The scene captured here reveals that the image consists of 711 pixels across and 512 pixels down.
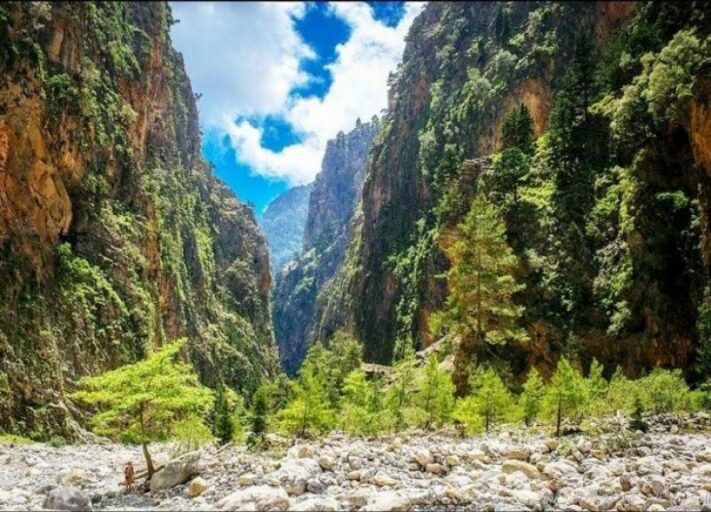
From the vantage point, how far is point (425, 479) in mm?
13477

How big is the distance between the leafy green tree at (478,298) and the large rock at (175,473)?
71.8ft

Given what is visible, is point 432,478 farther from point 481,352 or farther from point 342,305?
point 342,305

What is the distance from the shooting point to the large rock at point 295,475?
12.3m

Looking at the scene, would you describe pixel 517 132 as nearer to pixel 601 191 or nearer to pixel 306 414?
pixel 601 191

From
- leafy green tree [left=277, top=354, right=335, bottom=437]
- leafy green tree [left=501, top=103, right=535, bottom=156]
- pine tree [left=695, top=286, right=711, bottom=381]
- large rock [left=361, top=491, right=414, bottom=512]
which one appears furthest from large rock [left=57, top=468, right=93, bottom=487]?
leafy green tree [left=501, top=103, right=535, bottom=156]

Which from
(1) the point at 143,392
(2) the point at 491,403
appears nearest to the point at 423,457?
(1) the point at 143,392

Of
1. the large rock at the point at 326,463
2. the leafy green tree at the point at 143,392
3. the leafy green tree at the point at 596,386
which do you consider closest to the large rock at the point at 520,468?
the large rock at the point at 326,463

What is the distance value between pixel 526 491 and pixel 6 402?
88.8 feet

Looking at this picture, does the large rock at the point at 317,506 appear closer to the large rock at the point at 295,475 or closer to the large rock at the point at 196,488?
the large rock at the point at 295,475

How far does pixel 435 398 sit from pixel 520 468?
39.1 ft

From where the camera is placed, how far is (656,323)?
34.6 meters

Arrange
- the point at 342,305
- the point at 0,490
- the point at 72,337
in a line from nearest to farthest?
the point at 0,490, the point at 72,337, the point at 342,305

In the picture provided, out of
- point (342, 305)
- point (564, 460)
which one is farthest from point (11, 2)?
point (342, 305)

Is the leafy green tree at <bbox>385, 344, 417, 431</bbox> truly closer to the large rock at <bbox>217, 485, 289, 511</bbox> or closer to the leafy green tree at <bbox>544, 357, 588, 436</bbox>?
the leafy green tree at <bbox>544, 357, 588, 436</bbox>
